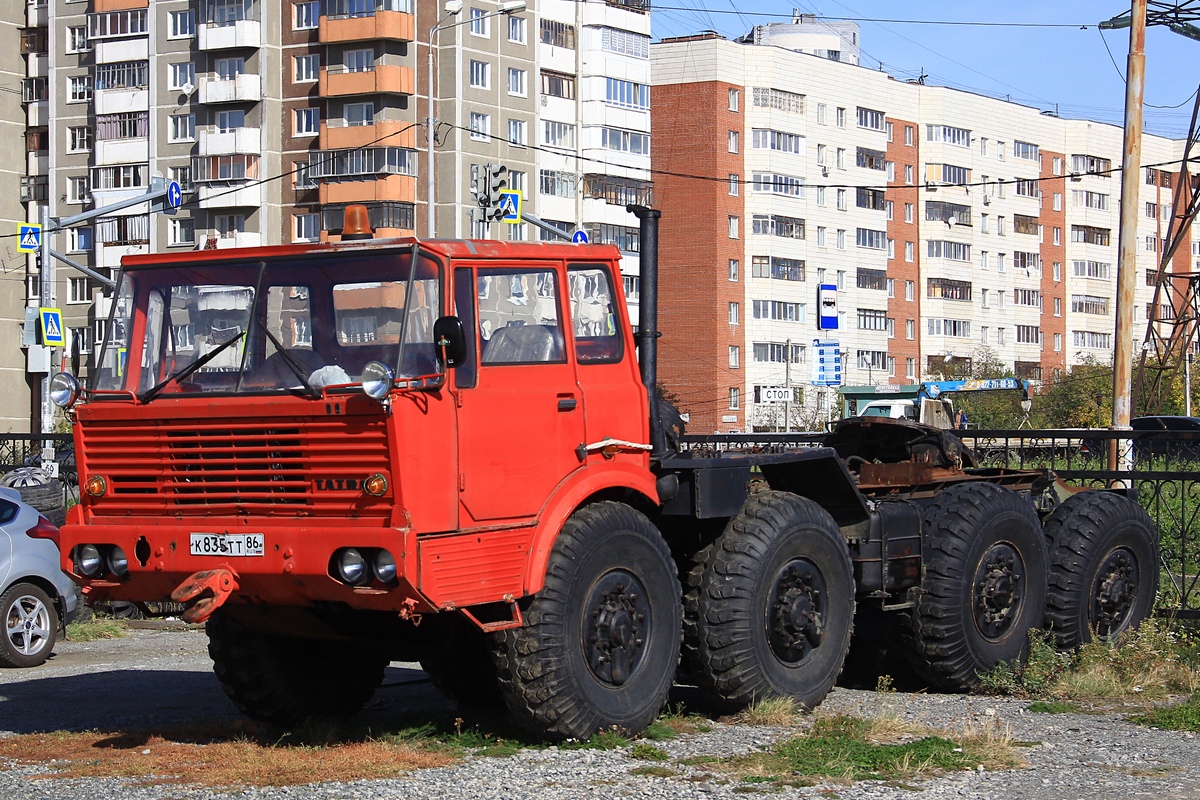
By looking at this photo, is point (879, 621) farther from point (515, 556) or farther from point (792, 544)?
point (515, 556)

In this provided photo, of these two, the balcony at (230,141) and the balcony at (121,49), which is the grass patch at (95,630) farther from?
the balcony at (121,49)

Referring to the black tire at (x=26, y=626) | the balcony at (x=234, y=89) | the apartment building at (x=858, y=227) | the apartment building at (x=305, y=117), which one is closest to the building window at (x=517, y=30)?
→ the apartment building at (x=305, y=117)

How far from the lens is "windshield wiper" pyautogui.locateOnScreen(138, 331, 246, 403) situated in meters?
9.42

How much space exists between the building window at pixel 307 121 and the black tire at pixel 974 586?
6192 cm

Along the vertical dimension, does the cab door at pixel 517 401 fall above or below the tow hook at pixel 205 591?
above

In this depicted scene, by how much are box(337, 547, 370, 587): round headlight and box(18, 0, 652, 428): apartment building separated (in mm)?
58525

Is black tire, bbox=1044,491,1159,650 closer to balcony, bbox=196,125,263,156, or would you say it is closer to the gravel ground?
the gravel ground

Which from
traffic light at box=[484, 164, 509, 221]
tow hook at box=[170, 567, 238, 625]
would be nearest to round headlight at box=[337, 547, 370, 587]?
tow hook at box=[170, 567, 238, 625]

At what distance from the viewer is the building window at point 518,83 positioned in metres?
71.4

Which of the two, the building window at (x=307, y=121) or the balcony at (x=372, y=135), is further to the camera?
the building window at (x=307, y=121)

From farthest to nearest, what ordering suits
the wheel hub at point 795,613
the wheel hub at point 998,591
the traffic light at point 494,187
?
the traffic light at point 494,187 → the wheel hub at point 998,591 → the wheel hub at point 795,613

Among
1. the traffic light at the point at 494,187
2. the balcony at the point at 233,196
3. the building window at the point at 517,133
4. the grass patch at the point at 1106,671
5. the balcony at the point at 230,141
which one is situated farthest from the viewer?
the balcony at the point at 230,141

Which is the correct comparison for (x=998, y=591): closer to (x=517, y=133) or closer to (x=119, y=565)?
(x=119, y=565)

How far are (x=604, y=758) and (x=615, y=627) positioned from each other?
79cm
